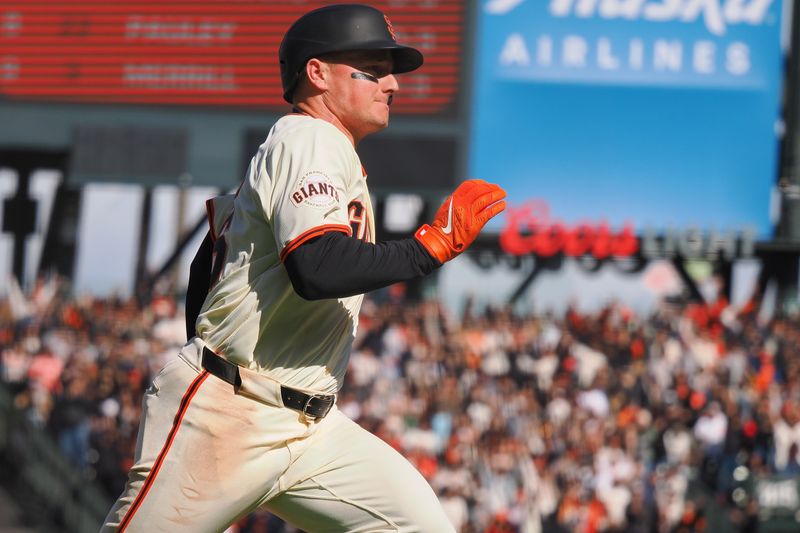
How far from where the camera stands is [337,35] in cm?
335

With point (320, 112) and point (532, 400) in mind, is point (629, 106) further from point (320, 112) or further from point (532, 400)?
point (320, 112)

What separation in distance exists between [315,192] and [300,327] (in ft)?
1.36

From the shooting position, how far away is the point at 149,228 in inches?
802

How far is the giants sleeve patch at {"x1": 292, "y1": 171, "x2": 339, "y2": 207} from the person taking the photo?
308 centimetres

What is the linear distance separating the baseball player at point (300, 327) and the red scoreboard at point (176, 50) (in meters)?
13.4

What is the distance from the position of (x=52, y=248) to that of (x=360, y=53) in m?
18.8

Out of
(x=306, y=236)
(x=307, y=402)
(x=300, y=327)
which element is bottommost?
(x=307, y=402)

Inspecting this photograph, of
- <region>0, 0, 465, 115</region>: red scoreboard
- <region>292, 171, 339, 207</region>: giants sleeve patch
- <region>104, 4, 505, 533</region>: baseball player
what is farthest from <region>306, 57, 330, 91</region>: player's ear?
<region>0, 0, 465, 115</region>: red scoreboard

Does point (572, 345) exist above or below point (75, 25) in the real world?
below

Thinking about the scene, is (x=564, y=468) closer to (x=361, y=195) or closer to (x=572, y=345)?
(x=572, y=345)

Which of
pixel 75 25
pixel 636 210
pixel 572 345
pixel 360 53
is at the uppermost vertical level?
pixel 75 25

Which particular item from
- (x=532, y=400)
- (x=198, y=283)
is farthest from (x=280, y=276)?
(x=532, y=400)

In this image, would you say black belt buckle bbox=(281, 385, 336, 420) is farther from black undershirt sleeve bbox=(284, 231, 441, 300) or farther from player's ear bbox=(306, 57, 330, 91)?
player's ear bbox=(306, 57, 330, 91)

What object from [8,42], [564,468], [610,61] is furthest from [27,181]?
[564,468]
